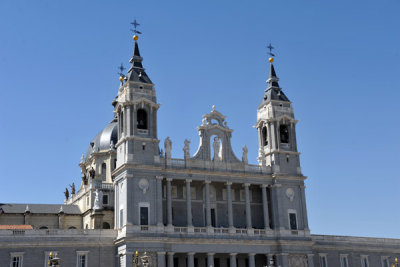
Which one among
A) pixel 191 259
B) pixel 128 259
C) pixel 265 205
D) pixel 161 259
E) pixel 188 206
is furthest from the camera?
pixel 265 205

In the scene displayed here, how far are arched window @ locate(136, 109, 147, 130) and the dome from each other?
23.4m

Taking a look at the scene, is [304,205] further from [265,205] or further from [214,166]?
[214,166]

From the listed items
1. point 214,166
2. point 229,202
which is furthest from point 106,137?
point 229,202

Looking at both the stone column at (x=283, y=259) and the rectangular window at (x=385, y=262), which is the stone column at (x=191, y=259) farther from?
the rectangular window at (x=385, y=262)

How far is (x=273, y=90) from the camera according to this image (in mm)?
74250

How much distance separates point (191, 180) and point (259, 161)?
35.5 feet

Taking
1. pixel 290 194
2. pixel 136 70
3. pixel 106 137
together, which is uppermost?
pixel 136 70

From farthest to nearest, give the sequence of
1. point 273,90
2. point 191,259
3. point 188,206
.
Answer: point 273,90 < point 188,206 < point 191,259

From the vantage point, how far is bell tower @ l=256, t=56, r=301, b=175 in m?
71.0

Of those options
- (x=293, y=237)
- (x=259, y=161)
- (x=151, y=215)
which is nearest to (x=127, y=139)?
(x=151, y=215)

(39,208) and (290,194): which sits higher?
(39,208)

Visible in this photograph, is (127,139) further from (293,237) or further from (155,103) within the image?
(293,237)

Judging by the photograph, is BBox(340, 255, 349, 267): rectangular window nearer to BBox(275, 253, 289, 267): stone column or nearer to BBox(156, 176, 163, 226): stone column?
BBox(275, 253, 289, 267): stone column

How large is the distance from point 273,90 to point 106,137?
93.3ft
